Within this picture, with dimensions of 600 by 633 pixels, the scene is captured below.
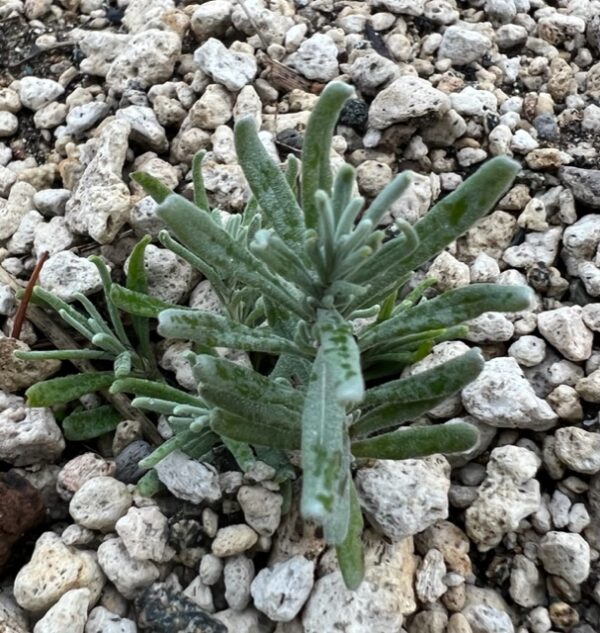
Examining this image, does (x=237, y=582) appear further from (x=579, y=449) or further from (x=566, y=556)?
(x=579, y=449)

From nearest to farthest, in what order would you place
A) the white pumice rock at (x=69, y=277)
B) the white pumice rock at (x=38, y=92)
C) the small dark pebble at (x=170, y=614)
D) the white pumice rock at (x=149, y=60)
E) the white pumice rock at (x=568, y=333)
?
the small dark pebble at (x=170, y=614), the white pumice rock at (x=568, y=333), the white pumice rock at (x=69, y=277), the white pumice rock at (x=149, y=60), the white pumice rock at (x=38, y=92)

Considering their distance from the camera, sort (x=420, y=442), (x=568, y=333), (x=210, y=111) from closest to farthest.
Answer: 1. (x=420, y=442)
2. (x=568, y=333)
3. (x=210, y=111)

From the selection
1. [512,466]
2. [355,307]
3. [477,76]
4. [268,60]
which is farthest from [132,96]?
[512,466]

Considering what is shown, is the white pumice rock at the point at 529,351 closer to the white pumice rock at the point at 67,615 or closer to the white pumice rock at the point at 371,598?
the white pumice rock at the point at 371,598

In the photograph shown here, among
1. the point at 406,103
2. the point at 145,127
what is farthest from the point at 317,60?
the point at 145,127

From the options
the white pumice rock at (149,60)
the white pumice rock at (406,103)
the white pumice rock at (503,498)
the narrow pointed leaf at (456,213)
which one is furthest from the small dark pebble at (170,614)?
the white pumice rock at (149,60)

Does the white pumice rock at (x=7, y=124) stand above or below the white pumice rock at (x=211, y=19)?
below
